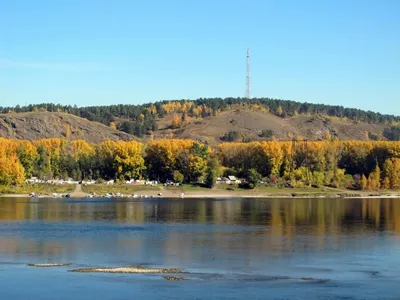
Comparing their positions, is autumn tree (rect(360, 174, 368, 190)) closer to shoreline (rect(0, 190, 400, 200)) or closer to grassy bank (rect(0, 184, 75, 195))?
shoreline (rect(0, 190, 400, 200))

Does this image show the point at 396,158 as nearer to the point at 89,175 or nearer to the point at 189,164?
the point at 189,164

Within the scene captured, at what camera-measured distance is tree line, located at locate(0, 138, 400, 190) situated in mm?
149125

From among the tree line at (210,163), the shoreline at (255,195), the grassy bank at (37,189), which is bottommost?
the shoreline at (255,195)

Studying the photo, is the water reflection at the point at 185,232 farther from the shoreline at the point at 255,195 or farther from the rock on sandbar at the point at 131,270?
the shoreline at the point at 255,195

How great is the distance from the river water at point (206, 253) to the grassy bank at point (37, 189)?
4181 cm

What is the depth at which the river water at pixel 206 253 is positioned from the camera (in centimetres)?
3788

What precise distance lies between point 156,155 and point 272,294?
121 m

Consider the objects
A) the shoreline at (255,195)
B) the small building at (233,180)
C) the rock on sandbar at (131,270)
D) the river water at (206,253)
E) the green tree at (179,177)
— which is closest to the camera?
the river water at (206,253)

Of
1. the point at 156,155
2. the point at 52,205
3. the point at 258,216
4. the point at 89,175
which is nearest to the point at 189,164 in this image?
the point at 156,155

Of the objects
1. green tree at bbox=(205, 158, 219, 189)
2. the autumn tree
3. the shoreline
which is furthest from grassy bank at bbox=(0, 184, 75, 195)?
the autumn tree

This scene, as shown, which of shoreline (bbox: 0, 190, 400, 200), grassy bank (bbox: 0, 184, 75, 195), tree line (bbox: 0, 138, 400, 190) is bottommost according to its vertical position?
shoreline (bbox: 0, 190, 400, 200)

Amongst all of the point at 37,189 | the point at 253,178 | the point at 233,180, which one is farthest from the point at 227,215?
the point at 233,180

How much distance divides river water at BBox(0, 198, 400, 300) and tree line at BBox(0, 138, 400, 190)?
189ft

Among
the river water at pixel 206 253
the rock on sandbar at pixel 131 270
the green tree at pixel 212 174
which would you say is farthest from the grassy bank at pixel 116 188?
the rock on sandbar at pixel 131 270
